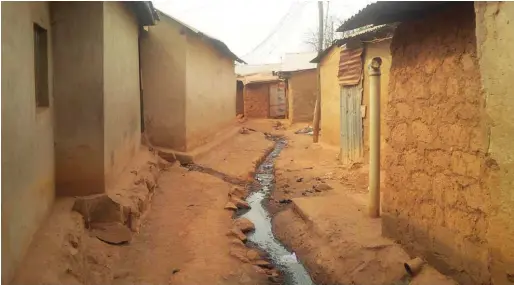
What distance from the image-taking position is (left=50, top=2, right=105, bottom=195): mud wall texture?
568cm

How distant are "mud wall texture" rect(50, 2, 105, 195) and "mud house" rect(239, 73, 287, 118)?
1944 cm

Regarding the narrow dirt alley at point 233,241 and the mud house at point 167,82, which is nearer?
the narrow dirt alley at point 233,241

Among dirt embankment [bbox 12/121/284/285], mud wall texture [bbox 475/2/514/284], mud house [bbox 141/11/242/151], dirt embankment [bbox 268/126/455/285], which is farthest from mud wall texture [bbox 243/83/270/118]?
mud wall texture [bbox 475/2/514/284]

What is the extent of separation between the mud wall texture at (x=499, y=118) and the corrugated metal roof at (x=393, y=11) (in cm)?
82

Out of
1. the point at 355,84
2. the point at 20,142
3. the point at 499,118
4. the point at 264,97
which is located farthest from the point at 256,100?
the point at 499,118

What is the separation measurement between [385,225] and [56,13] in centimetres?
505

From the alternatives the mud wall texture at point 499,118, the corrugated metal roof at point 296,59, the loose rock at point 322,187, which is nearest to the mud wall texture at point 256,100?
the corrugated metal roof at point 296,59

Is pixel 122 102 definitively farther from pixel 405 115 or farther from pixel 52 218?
pixel 405 115

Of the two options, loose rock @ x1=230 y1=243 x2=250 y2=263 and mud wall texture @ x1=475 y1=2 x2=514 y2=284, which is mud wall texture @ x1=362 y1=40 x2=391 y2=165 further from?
mud wall texture @ x1=475 y1=2 x2=514 y2=284

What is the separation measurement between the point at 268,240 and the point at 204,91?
6.72 metres

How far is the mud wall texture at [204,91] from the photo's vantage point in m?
11.0

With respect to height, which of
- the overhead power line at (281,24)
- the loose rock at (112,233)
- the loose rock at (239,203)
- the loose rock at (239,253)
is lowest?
the loose rock at (239,253)

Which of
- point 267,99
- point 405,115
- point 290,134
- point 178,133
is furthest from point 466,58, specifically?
point 267,99

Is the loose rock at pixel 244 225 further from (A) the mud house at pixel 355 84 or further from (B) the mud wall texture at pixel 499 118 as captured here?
(B) the mud wall texture at pixel 499 118
